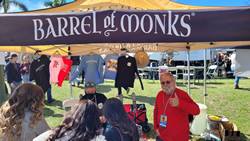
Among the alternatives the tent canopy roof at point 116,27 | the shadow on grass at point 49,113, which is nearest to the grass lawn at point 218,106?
the shadow on grass at point 49,113

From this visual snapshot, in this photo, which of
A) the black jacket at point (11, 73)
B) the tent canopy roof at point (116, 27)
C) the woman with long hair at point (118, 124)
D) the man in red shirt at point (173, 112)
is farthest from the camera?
the black jacket at point (11, 73)

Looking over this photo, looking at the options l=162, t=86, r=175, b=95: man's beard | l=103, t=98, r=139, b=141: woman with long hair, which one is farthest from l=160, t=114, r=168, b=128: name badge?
l=103, t=98, r=139, b=141: woman with long hair

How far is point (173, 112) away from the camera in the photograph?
225cm

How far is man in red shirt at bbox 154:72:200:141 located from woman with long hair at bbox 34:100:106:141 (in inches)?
45.5

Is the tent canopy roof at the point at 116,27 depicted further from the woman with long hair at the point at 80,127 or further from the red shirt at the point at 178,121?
the red shirt at the point at 178,121

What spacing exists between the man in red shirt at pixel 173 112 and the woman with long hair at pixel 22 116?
1.48 m

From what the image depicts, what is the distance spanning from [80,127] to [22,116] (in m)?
0.69

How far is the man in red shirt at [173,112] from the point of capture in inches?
84.4

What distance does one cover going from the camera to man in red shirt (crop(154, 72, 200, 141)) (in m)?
2.14

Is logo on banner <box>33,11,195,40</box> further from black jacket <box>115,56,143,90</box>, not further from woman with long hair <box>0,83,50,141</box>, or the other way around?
black jacket <box>115,56,143,90</box>

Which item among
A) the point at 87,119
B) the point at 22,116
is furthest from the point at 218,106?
the point at 22,116

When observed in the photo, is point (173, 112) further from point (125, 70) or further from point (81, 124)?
point (125, 70)

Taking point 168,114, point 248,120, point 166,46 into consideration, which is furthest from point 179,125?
point 248,120

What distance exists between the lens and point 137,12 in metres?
1.72
